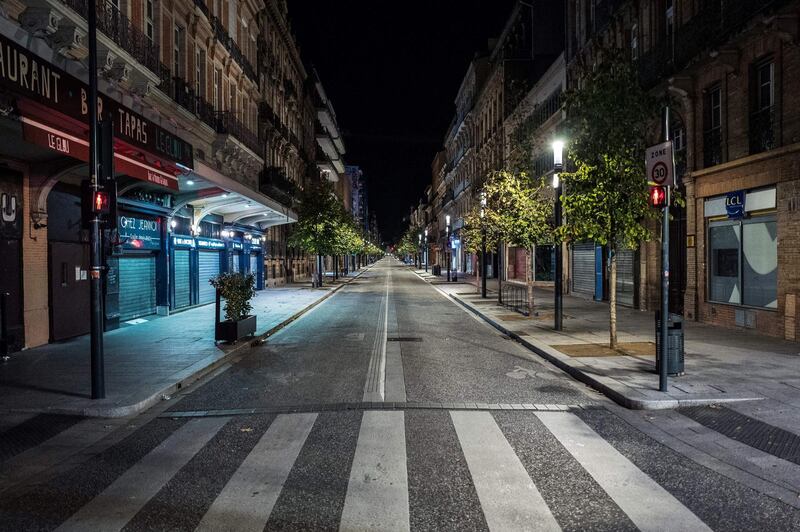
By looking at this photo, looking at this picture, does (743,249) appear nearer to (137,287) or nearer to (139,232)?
(139,232)

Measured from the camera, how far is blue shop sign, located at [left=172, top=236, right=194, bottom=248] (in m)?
18.9

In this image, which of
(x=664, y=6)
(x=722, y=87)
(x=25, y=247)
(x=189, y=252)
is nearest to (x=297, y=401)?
(x=25, y=247)

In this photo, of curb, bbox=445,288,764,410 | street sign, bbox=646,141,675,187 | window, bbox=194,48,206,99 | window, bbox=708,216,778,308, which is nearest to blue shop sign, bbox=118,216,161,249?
window, bbox=194,48,206,99

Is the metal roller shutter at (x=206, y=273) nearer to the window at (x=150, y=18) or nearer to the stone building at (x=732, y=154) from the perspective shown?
the window at (x=150, y=18)

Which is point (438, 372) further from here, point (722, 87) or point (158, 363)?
point (722, 87)

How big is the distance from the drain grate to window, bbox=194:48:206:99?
21.3m

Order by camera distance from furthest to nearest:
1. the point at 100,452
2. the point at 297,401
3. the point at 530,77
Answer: the point at 530,77 → the point at 297,401 → the point at 100,452

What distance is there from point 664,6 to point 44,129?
18.2 meters

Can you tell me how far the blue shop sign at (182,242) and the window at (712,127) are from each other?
16847 mm

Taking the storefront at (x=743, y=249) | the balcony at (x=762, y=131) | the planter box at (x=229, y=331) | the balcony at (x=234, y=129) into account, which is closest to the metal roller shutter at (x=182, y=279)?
the balcony at (x=234, y=129)

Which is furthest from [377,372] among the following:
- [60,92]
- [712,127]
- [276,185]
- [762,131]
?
[276,185]

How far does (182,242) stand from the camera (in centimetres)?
1952

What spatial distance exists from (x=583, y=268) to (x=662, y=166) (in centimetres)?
1764

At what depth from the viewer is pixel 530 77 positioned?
125ft
